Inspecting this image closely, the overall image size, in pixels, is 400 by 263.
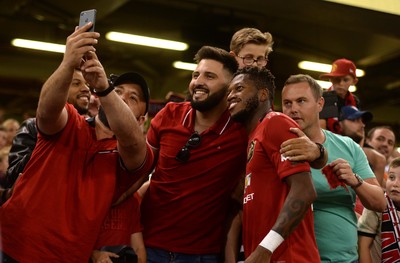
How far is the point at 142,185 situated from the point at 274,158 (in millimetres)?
1119

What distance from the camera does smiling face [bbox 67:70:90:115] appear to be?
4.31 metres

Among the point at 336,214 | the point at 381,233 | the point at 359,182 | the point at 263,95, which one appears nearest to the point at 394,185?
the point at 381,233

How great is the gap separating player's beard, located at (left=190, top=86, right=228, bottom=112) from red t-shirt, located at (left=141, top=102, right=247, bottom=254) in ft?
0.37

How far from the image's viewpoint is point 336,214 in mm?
3586

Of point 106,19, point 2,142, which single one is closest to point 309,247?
point 2,142

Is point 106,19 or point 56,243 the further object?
point 106,19

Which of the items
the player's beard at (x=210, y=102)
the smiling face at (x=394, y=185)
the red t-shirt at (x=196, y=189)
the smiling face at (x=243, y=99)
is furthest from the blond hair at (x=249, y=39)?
the smiling face at (x=394, y=185)

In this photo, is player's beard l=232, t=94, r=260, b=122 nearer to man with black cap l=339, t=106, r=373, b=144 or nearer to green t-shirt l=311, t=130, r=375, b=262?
green t-shirt l=311, t=130, r=375, b=262

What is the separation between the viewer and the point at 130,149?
10.5 feet

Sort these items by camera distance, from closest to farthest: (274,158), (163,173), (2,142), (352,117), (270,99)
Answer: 1. (274,158)
2. (270,99)
3. (163,173)
4. (352,117)
5. (2,142)

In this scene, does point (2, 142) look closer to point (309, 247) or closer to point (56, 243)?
point (56, 243)

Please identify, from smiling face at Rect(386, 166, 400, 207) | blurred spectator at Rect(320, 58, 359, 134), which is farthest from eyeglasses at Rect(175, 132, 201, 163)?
blurred spectator at Rect(320, 58, 359, 134)

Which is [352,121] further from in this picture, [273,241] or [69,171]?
[69,171]

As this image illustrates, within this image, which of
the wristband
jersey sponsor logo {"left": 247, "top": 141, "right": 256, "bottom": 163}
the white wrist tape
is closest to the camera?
the white wrist tape
